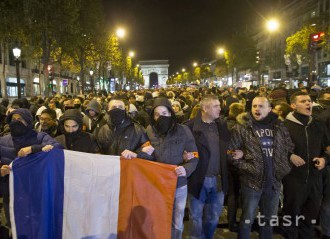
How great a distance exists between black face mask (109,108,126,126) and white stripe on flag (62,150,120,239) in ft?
1.61

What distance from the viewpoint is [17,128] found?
4559mm

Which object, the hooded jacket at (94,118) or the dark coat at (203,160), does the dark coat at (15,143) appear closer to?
the dark coat at (203,160)

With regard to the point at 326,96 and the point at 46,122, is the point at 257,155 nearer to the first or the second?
Result: the point at 326,96

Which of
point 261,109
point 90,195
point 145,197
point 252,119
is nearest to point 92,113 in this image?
point 90,195

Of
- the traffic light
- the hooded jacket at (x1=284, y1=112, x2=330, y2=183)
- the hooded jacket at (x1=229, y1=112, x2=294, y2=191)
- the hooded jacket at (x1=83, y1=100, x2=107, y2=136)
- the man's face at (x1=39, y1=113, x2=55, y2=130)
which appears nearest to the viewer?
the hooded jacket at (x1=229, y1=112, x2=294, y2=191)

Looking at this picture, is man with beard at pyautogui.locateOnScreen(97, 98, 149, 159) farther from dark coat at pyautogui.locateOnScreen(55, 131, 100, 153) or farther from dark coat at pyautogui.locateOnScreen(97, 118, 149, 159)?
dark coat at pyautogui.locateOnScreen(55, 131, 100, 153)

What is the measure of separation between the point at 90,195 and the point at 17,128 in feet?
4.13

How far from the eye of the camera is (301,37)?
3975cm

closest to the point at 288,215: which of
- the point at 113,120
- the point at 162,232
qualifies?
the point at 162,232

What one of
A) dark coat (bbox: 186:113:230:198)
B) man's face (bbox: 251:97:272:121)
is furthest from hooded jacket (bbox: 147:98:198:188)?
man's face (bbox: 251:97:272:121)

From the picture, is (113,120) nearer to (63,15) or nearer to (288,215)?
(288,215)

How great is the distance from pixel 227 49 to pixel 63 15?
43.6 m

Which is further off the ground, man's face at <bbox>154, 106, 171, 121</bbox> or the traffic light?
the traffic light

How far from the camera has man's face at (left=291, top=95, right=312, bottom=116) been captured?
513 centimetres
